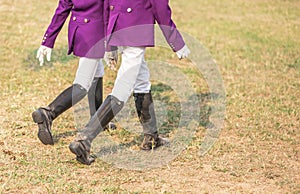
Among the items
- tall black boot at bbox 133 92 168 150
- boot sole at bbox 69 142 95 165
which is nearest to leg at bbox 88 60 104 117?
tall black boot at bbox 133 92 168 150

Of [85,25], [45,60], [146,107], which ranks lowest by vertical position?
[45,60]

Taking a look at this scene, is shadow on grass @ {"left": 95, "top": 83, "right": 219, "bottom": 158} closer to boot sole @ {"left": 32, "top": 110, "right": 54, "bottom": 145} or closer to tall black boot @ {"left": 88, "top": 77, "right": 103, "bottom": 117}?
tall black boot @ {"left": 88, "top": 77, "right": 103, "bottom": 117}

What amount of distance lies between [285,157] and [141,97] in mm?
1349

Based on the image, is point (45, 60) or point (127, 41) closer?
point (127, 41)

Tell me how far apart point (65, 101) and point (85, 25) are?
0.68 meters

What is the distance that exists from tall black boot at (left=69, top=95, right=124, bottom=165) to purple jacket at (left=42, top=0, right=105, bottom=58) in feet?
1.67

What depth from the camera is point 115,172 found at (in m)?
4.80

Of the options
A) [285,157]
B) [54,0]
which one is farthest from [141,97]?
[54,0]

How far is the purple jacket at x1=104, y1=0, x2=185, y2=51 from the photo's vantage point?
15.8ft

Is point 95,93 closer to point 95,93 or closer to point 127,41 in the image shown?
point 95,93

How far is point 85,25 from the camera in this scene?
5117 millimetres

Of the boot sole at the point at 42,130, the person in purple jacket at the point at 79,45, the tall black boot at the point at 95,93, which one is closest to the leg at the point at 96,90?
the tall black boot at the point at 95,93

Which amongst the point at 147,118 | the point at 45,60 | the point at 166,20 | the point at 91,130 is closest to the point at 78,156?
the point at 91,130

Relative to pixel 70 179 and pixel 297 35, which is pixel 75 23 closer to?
pixel 70 179
